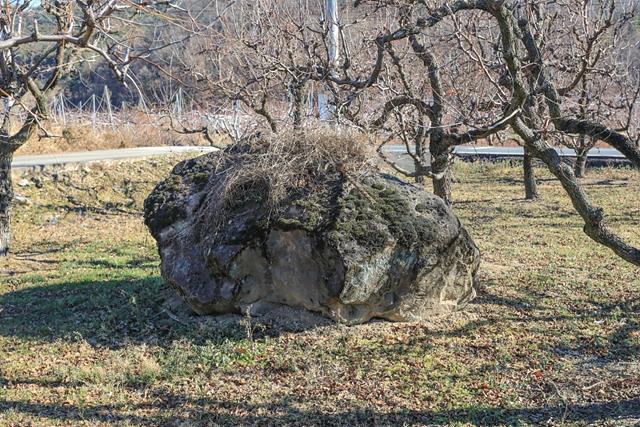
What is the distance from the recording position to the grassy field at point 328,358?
15.9 feet

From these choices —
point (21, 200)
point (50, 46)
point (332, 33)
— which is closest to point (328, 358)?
point (332, 33)

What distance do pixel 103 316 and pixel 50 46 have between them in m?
4.26

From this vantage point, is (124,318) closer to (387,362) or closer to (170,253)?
(170,253)

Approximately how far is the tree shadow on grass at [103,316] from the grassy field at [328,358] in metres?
0.02

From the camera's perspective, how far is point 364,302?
19.8ft

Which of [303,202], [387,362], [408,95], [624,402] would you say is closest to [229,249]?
[303,202]

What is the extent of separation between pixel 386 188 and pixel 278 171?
3.44 feet

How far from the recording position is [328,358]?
5.64m

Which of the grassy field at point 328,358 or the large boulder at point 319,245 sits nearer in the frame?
the grassy field at point 328,358

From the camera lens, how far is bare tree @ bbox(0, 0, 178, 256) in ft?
13.0

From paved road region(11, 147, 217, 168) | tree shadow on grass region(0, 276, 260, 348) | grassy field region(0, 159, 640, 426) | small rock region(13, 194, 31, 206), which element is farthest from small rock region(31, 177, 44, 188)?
tree shadow on grass region(0, 276, 260, 348)

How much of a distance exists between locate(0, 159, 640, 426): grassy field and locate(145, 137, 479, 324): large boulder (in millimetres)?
245

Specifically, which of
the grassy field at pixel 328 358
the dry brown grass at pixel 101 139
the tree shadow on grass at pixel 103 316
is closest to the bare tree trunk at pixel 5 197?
the grassy field at pixel 328 358

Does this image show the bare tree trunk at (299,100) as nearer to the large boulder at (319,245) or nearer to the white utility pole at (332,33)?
the white utility pole at (332,33)
